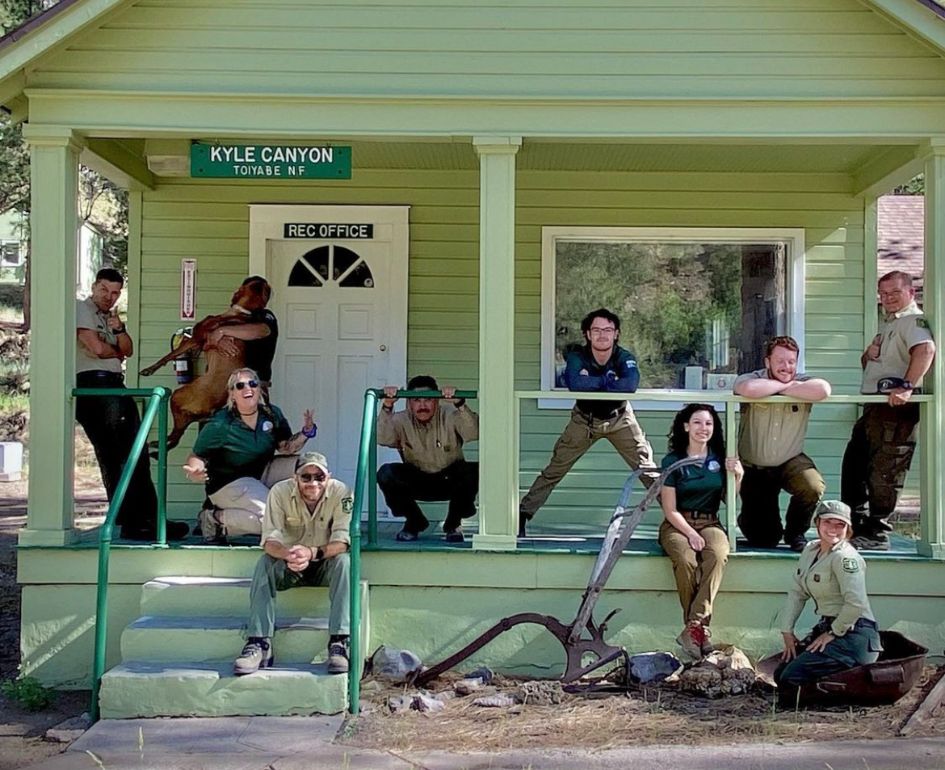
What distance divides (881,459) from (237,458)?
404cm

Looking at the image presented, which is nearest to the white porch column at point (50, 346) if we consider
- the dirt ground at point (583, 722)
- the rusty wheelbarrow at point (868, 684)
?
the dirt ground at point (583, 722)

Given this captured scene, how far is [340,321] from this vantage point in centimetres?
952

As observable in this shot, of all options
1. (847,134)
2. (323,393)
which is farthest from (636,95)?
(323,393)

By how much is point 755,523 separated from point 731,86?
2.77 m

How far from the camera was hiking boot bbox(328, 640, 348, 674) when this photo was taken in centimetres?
637

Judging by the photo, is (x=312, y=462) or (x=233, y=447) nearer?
(x=312, y=462)

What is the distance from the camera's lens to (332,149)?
7.48m

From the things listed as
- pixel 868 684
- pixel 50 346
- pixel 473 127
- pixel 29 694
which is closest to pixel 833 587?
pixel 868 684

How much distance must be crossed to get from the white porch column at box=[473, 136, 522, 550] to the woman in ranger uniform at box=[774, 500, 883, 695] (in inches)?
70.8

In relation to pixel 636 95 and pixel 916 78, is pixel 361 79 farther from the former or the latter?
pixel 916 78

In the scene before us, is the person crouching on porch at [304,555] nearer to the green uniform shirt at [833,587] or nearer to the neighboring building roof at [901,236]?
the green uniform shirt at [833,587]

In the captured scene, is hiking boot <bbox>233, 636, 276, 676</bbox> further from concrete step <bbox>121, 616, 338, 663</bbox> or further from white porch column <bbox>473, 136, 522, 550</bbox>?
white porch column <bbox>473, 136, 522, 550</bbox>

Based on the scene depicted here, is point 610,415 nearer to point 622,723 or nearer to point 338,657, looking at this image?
point 622,723

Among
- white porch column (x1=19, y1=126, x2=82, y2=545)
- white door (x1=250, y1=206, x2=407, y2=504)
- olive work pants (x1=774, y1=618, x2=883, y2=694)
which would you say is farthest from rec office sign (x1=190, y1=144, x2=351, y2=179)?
olive work pants (x1=774, y1=618, x2=883, y2=694)
